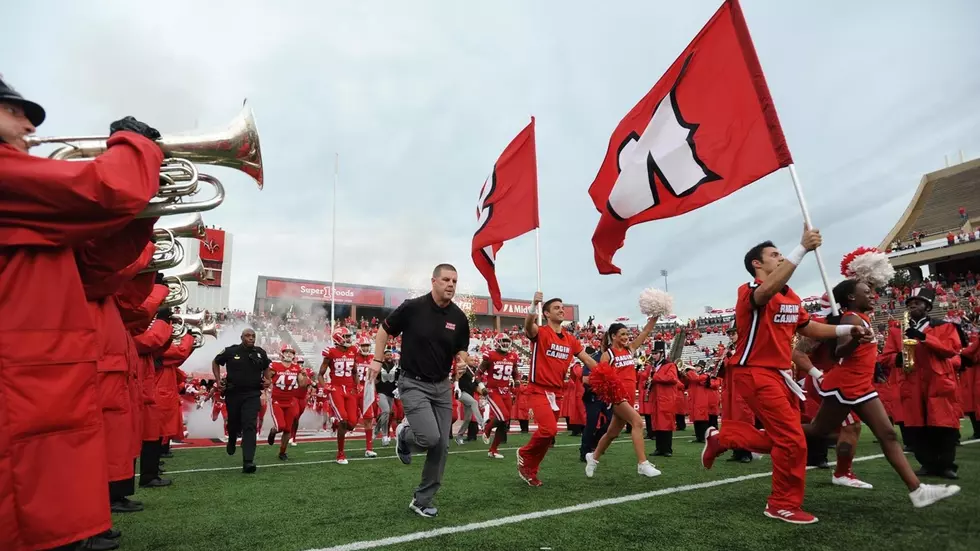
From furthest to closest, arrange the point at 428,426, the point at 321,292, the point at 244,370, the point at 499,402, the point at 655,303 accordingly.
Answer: the point at 321,292
the point at 499,402
the point at 244,370
the point at 655,303
the point at 428,426

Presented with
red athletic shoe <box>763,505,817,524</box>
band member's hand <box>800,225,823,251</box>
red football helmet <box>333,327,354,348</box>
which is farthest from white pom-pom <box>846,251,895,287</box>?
red football helmet <box>333,327,354,348</box>

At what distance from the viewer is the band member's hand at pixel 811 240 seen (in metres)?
4.41

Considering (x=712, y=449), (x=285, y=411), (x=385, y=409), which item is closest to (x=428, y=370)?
(x=712, y=449)

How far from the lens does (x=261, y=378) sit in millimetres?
8875

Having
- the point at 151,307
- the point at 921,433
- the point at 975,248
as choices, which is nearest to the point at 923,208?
the point at 975,248

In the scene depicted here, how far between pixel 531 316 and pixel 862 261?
3514mm

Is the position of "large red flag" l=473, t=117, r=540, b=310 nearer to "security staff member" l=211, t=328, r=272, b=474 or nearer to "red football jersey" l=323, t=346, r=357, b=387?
"security staff member" l=211, t=328, r=272, b=474

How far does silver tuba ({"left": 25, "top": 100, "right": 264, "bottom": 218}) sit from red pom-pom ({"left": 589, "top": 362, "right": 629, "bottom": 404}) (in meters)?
5.34

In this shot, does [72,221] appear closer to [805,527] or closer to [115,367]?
[115,367]

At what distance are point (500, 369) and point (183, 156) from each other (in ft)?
38.0

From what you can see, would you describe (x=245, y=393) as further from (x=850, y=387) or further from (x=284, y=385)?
(x=850, y=387)

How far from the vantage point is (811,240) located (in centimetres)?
444

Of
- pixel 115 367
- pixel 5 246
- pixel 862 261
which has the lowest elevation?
pixel 115 367

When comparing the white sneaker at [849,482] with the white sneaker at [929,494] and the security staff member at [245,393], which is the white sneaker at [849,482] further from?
the security staff member at [245,393]
